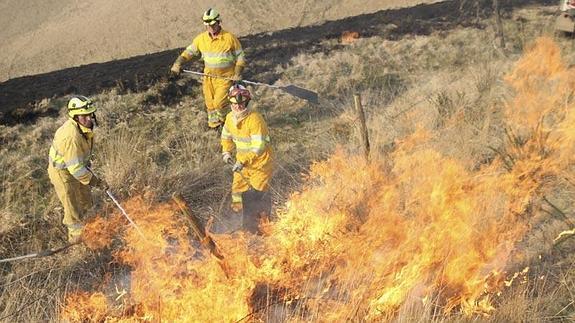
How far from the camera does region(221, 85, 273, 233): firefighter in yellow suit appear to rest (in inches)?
205

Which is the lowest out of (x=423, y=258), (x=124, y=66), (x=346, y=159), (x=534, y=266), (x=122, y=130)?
(x=534, y=266)

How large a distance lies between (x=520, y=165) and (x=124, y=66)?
818 cm

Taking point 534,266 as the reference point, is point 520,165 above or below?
above

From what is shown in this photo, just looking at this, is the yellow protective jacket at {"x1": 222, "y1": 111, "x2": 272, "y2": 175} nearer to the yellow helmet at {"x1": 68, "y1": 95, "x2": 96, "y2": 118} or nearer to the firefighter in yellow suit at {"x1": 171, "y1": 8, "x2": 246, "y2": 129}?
the yellow helmet at {"x1": 68, "y1": 95, "x2": 96, "y2": 118}

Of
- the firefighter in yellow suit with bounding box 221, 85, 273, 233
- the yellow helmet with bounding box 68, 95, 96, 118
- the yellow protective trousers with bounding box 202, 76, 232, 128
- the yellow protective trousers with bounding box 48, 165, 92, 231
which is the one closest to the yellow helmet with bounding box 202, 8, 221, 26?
the yellow protective trousers with bounding box 202, 76, 232, 128

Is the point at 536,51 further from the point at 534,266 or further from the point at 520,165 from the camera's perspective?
the point at 534,266

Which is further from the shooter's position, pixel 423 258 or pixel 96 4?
pixel 96 4

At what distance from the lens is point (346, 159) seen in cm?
644

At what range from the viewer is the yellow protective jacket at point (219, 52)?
24.0ft

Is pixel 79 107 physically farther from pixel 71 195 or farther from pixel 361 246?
pixel 361 246

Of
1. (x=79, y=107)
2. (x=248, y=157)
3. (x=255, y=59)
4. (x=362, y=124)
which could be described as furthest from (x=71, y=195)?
(x=255, y=59)

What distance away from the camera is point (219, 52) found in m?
7.33

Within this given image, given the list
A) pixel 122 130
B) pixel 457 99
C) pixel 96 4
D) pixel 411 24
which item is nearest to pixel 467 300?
pixel 457 99

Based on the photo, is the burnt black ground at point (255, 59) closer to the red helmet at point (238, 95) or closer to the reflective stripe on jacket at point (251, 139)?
the reflective stripe on jacket at point (251, 139)
